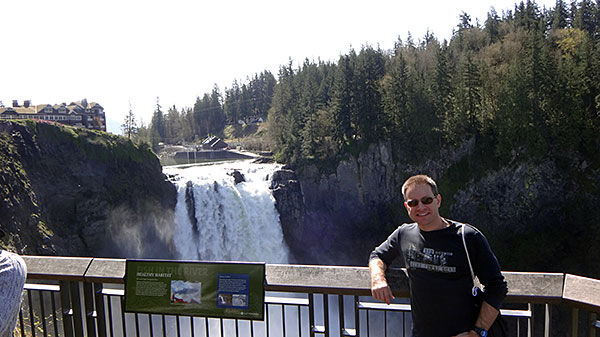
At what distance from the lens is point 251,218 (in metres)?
33.9

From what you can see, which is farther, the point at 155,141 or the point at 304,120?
the point at 155,141

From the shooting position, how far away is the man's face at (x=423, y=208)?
10.6 feet

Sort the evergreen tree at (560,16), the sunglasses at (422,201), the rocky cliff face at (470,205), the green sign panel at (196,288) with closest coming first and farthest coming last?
Answer: the sunglasses at (422,201)
the green sign panel at (196,288)
the rocky cliff face at (470,205)
the evergreen tree at (560,16)

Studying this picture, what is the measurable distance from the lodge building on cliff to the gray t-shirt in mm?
57550

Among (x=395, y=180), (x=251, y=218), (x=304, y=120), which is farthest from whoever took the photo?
(x=304, y=120)

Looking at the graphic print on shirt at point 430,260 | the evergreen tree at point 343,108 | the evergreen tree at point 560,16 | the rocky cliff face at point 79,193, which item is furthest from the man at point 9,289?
the evergreen tree at point 560,16

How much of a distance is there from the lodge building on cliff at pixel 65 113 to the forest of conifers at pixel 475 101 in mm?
29876

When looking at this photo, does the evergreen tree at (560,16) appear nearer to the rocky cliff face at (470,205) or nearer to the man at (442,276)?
the rocky cliff face at (470,205)

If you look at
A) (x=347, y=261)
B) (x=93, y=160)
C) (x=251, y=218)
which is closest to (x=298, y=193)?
(x=251, y=218)

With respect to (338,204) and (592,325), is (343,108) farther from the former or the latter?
(592,325)

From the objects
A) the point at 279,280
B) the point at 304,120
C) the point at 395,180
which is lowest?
the point at 395,180

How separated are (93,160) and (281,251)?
53.6ft

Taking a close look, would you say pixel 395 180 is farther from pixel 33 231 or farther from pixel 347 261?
pixel 33 231

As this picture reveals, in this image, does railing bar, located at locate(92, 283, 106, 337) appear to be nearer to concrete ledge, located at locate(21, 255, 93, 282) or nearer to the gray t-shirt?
concrete ledge, located at locate(21, 255, 93, 282)
